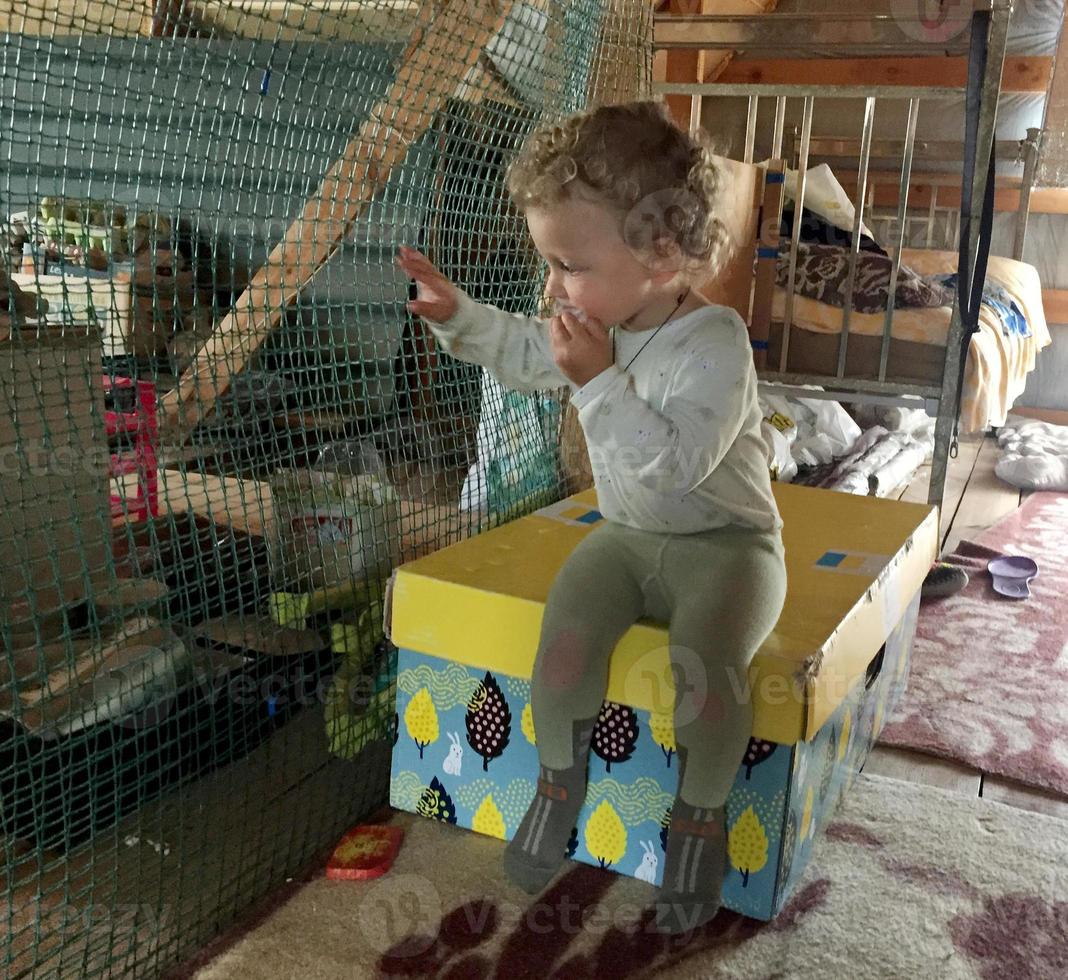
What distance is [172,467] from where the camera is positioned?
4.42 feet

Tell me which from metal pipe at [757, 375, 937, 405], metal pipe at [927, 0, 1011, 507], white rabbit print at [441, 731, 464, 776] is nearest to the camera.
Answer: white rabbit print at [441, 731, 464, 776]

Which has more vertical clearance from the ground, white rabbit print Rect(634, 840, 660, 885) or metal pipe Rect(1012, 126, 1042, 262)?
metal pipe Rect(1012, 126, 1042, 262)

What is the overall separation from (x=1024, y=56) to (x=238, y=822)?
12.9ft

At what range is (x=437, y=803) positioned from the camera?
3.54ft

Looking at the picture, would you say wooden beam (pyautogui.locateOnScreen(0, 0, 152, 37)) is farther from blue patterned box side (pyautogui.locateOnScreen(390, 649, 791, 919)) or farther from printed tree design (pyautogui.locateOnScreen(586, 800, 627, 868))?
printed tree design (pyautogui.locateOnScreen(586, 800, 627, 868))

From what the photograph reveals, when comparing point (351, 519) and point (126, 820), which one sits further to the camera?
point (351, 519)

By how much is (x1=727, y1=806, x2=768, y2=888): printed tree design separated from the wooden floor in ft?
1.18

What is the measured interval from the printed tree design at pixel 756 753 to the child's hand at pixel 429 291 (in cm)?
52

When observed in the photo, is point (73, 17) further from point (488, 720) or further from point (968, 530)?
point (968, 530)

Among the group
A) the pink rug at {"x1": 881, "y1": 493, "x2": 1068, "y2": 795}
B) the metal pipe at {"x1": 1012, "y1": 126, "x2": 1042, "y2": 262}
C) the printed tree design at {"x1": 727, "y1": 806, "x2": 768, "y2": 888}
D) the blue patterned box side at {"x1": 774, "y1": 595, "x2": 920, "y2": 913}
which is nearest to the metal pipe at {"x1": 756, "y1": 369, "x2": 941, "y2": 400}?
the pink rug at {"x1": 881, "y1": 493, "x2": 1068, "y2": 795}

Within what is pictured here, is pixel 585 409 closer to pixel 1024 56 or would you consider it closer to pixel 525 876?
pixel 525 876

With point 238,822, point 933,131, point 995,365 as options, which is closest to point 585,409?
point 238,822

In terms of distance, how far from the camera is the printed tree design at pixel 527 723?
102 cm

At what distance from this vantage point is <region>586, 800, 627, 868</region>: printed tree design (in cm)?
99
